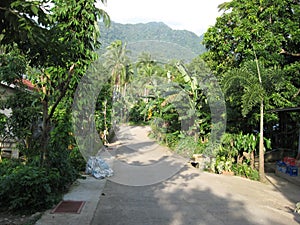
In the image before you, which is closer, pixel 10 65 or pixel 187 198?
pixel 10 65

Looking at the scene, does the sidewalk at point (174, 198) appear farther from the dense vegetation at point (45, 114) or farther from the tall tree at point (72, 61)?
the tall tree at point (72, 61)

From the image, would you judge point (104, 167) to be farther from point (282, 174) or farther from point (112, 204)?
point (282, 174)

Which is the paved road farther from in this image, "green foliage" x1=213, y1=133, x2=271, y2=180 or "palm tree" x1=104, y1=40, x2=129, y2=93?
"palm tree" x1=104, y1=40, x2=129, y2=93

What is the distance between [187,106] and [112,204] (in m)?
5.38

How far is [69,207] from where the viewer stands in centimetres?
394

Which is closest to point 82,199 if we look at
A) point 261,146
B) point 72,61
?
point 72,61

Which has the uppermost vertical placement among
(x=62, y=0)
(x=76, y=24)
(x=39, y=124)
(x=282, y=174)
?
(x=62, y=0)

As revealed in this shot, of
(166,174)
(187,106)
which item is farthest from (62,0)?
(187,106)

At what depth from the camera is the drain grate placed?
12.4 feet

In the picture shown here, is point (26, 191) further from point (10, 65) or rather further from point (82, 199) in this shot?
point (10, 65)

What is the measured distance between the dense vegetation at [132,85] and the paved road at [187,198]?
2.68 feet

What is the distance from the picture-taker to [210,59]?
389 inches

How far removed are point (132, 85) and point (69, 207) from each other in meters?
9.03

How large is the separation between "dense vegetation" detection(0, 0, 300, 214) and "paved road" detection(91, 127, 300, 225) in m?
0.82
